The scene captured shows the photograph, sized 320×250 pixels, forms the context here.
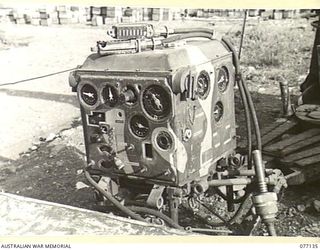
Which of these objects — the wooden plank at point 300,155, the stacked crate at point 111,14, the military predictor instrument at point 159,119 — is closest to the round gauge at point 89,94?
the military predictor instrument at point 159,119

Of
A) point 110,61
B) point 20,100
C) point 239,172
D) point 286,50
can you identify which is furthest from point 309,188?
point 286,50

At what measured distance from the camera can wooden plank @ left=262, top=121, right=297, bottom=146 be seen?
2.94 meters

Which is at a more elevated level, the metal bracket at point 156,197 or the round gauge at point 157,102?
the round gauge at point 157,102

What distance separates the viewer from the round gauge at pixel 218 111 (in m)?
2.21

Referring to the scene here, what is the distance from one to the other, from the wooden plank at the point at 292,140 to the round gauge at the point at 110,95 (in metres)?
1.14

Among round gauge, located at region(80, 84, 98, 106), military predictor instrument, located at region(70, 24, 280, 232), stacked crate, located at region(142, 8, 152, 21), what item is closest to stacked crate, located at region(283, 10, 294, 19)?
stacked crate, located at region(142, 8, 152, 21)

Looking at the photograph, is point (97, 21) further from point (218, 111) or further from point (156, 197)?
point (156, 197)

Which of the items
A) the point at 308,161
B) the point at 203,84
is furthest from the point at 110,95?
the point at 308,161

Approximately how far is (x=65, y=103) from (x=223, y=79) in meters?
2.84

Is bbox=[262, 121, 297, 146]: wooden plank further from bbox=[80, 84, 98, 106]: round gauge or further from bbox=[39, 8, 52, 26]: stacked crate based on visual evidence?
bbox=[39, 8, 52, 26]: stacked crate

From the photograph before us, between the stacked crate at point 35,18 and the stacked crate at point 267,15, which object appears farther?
the stacked crate at point 35,18

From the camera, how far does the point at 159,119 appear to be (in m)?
1.92

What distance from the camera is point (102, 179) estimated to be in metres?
2.20

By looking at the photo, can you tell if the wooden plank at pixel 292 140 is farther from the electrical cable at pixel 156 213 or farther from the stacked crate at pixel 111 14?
the stacked crate at pixel 111 14
